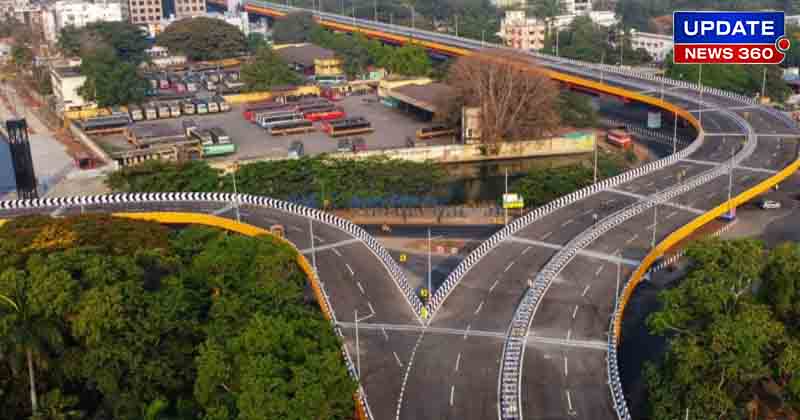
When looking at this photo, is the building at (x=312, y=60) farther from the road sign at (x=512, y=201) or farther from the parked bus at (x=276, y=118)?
the road sign at (x=512, y=201)

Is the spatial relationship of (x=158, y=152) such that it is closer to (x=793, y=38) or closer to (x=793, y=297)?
(x=793, y=297)

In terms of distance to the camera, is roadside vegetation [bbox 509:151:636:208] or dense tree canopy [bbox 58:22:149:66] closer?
roadside vegetation [bbox 509:151:636:208]

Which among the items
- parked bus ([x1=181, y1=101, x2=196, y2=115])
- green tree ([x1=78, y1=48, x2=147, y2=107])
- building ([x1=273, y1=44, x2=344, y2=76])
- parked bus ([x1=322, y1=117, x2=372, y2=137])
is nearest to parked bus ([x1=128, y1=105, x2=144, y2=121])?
green tree ([x1=78, y1=48, x2=147, y2=107])

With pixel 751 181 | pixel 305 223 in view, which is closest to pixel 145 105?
pixel 305 223

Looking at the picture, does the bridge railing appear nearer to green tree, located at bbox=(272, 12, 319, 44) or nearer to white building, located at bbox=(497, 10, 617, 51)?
white building, located at bbox=(497, 10, 617, 51)

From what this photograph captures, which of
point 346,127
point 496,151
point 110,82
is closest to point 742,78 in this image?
point 496,151

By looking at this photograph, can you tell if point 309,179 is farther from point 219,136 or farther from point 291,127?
point 291,127
